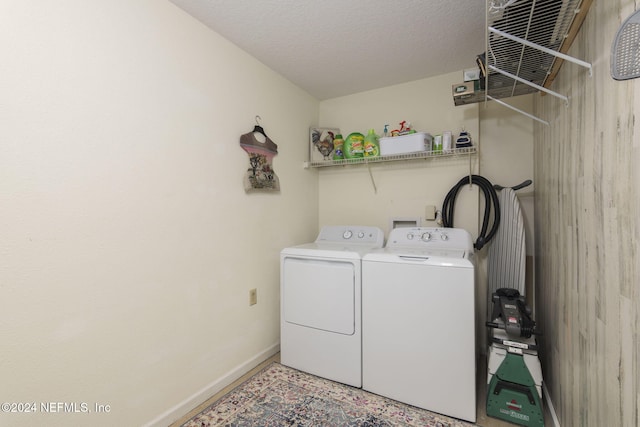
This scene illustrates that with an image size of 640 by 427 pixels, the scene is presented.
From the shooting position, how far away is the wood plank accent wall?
2.64ft

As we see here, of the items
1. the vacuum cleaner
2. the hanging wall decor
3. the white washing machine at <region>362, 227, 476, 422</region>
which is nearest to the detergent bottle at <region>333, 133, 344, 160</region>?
the hanging wall decor

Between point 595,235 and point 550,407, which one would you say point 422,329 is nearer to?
point 550,407

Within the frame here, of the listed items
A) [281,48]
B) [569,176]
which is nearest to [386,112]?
[281,48]

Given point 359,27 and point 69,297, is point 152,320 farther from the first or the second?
point 359,27

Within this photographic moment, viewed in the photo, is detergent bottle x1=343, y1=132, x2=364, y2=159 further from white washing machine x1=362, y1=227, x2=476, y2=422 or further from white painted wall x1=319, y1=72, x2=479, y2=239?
white washing machine x1=362, y1=227, x2=476, y2=422

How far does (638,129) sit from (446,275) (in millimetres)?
1026

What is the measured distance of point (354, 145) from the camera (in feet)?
8.52

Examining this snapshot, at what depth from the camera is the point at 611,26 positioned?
2.96ft

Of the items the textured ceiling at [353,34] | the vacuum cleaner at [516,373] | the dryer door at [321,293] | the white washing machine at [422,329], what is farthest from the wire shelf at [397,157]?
the vacuum cleaner at [516,373]

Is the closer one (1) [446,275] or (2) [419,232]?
(1) [446,275]

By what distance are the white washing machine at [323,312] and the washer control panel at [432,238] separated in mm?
178

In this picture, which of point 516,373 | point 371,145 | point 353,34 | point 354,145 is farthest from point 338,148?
point 516,373

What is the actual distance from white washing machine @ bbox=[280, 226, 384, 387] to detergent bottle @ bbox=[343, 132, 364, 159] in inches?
34.9

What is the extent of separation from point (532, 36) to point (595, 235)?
888mm
